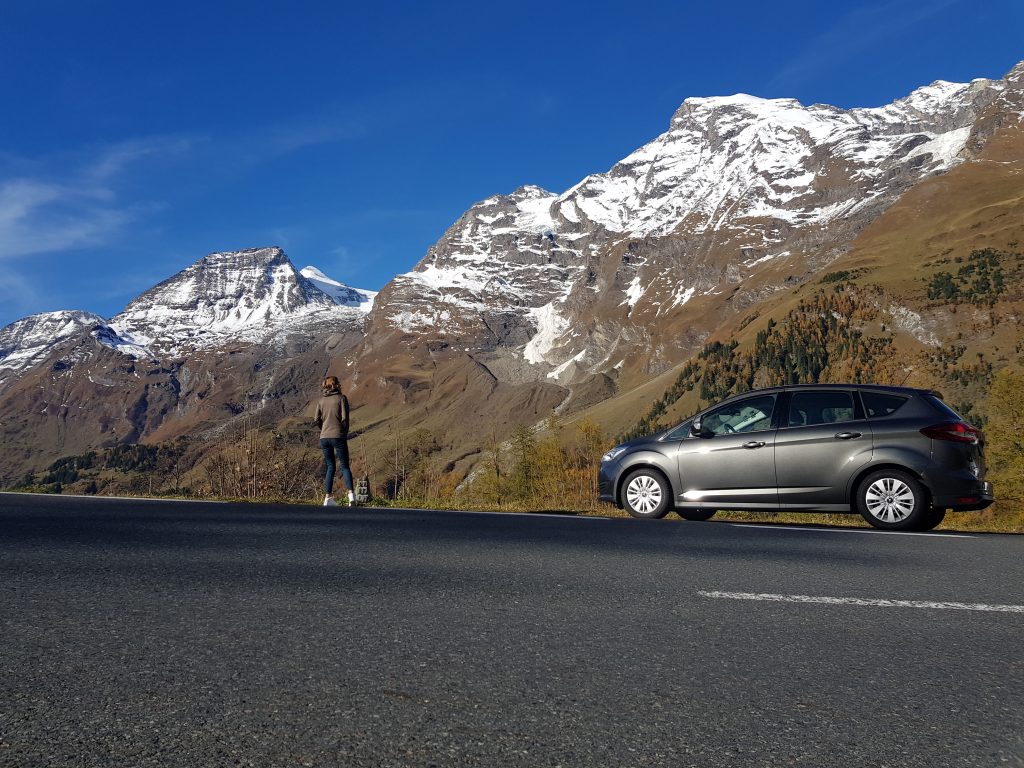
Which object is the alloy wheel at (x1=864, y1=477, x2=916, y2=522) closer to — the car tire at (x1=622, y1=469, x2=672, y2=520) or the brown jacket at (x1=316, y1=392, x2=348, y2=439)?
the car tire at (x1=622, y1=469, x2=672, y2=520)

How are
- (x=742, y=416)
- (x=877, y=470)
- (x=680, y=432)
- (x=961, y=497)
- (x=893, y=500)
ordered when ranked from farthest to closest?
(x=680, y=432)
(x=742, y=416)
(x=877, y=470)
(x=893, y=500)
(x=961, y=497)

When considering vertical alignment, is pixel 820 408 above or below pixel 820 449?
above

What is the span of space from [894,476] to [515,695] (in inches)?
366

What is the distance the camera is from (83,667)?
3.77 metres

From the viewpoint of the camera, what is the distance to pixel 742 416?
12648mm

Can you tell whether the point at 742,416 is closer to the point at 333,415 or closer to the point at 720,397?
the point at 333,415

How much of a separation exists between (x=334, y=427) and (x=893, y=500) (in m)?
9.99

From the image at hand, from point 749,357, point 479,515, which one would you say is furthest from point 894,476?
point 749,357

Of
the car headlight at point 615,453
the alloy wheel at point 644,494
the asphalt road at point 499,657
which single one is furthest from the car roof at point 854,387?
the asphalt road at point 499,657

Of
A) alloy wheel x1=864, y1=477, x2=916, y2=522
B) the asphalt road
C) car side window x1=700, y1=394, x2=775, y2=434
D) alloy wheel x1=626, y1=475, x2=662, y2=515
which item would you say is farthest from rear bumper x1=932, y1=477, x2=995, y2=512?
alloy wheel x1=626, y1=475, x2=662, y2=515

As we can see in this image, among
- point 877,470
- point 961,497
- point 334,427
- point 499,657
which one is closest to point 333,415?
point 334,427

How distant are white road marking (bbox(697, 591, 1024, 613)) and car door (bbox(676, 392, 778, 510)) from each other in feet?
20.9

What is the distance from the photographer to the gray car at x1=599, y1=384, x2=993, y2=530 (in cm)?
1113

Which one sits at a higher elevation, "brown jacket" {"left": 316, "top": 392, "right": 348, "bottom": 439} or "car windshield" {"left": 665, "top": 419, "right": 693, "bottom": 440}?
"brown jacket" {"left": 316, "top": 392, "right": 348, "bottom": 439}
